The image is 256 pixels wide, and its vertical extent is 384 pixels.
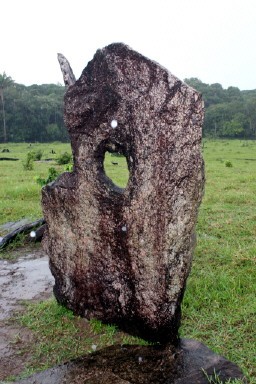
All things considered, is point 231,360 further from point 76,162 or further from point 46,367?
point 76,162

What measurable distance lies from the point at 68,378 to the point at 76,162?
2.04 metres

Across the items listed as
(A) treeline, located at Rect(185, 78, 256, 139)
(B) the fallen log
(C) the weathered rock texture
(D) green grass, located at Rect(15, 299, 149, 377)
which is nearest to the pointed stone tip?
(C) the weathered rock texture

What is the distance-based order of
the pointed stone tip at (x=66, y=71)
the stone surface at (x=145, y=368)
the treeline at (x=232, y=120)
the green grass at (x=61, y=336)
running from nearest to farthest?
the stone surface at (x=145, y=368) < the green grass at (x=61, y=336) < the pointed stone tip at (x=66, y=71) < the treeline at (x=232, y=120)

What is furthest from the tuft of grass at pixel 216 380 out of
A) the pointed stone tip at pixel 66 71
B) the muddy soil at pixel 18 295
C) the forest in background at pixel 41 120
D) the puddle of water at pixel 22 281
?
the forest in background at pixel 41 120

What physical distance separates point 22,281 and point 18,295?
47cm

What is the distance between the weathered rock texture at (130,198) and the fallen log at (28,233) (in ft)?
9.62

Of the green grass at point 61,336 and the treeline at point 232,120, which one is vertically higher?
the treeline at point 232,120

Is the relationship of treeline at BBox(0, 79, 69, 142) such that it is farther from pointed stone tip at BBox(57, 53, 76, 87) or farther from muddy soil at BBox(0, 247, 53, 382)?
pointed stone tip at BBox(57, 53, 76, 87)

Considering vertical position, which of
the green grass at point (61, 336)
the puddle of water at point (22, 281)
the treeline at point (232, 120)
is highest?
the treeline at point (232, 120)

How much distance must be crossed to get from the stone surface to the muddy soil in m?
0.48

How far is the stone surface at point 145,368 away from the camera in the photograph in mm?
3488

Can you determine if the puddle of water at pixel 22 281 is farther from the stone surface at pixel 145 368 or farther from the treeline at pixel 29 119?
the treeline at pixel 29 119

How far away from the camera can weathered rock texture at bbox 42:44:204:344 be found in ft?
12.5

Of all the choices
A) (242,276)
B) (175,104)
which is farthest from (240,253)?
(175,104)
